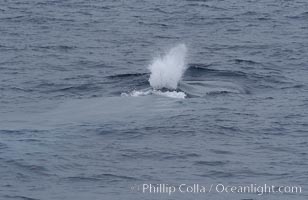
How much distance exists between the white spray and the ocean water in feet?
0.29

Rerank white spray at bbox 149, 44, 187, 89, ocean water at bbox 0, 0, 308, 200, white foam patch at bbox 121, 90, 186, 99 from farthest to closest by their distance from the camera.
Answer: white spray at bbox 149, 44, 187, 89, white foam patch at bbox 121, 90, 186, 99, ocean water at bbox 0, 0, 308, 200

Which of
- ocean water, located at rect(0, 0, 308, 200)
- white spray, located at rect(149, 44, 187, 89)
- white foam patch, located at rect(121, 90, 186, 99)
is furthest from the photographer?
white spray, located at rect(149, 44, 187, 89)

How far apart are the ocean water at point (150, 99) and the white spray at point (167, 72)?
9 centimetres

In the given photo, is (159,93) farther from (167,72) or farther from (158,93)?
(167,72)

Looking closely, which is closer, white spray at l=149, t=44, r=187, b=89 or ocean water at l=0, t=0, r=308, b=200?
ocean water at l=0, t=0, r=308, b=200

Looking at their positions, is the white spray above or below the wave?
above

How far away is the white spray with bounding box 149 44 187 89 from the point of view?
51.6 meters

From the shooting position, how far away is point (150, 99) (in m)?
48.6

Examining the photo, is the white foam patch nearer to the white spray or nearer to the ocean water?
the ocean water

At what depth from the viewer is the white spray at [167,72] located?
51594mm

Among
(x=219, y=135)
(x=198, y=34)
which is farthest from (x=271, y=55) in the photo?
(x=219, y=135)

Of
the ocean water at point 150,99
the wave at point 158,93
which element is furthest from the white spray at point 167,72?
the wave at point 158,93

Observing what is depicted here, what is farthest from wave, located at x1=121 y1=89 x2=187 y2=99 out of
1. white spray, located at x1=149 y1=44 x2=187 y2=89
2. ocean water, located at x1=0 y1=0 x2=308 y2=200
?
white spray, located at x1=149 y1=44 x2=187 y2=89

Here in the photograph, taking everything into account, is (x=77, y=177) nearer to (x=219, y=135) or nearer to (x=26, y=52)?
(x=219, y=135)
